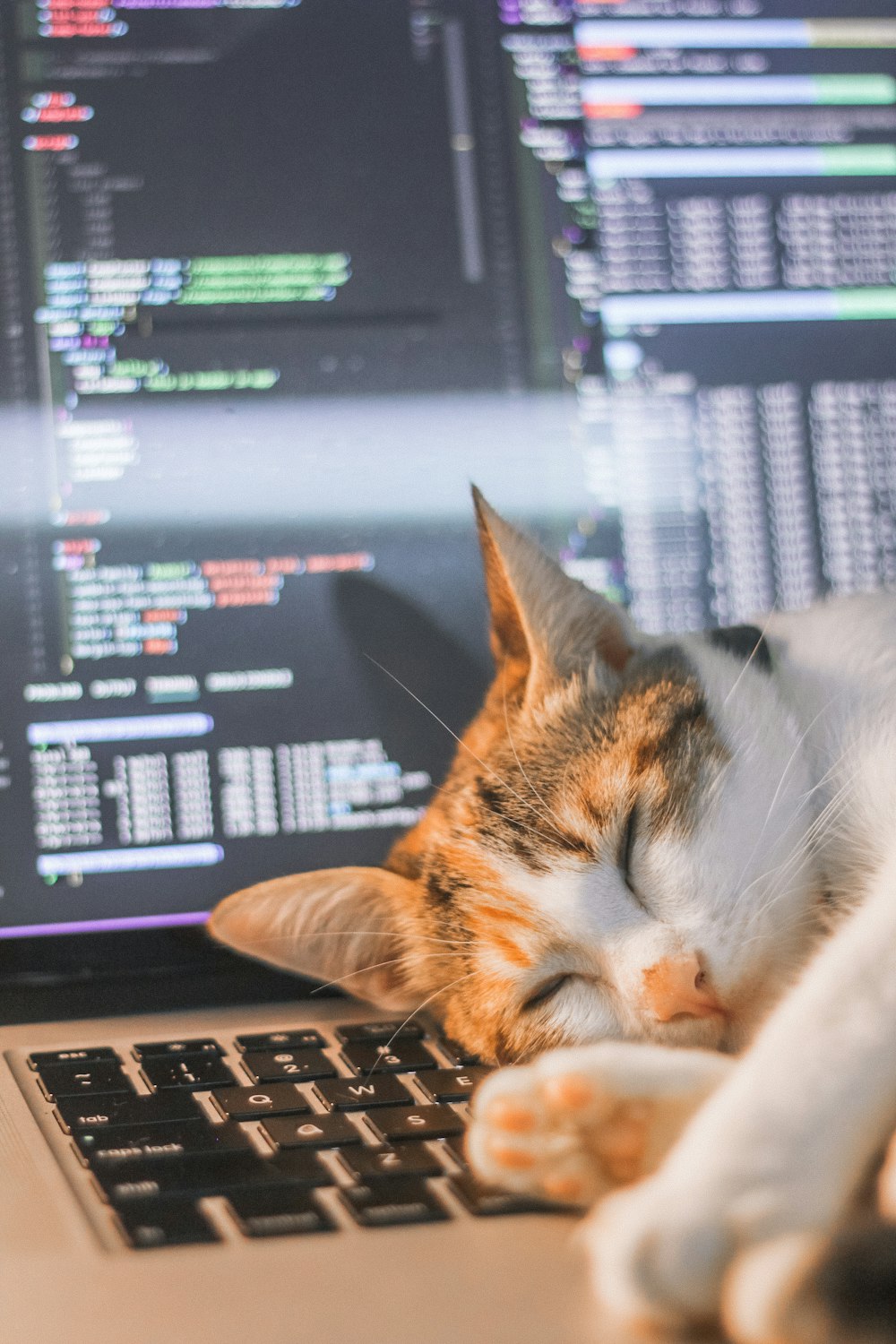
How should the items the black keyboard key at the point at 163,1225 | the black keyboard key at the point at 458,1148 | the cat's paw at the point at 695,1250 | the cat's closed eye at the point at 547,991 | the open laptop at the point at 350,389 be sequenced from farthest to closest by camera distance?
1. the open laptop at the point at 350,389
2. the cat's closed eye at the point at 547,991
3. the black keyboard key at the point at 458,1148
4. the black keyboard key at the point at 163,1225
5. the cat's paw at the point at 695,1250

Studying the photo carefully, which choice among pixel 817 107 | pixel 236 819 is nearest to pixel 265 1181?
pixel 236 819

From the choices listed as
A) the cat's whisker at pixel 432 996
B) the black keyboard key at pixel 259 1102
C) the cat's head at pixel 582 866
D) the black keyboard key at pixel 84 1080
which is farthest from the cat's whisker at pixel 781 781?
the black keyboard key at pixel 84 1080

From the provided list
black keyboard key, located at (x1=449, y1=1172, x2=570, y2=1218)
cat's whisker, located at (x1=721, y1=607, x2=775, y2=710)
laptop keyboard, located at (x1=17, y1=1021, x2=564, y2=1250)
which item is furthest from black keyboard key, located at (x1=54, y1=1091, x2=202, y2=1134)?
cat's whisker, located at (x1=721, y1=607, x2=775, y2=710)

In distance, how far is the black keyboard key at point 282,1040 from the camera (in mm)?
937

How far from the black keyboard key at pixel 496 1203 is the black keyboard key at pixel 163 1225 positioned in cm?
14

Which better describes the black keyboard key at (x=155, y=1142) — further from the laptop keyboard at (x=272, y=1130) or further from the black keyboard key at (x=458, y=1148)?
the black keyboard key at (x=458, y=1148)

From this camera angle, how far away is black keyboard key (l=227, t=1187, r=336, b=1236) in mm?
601

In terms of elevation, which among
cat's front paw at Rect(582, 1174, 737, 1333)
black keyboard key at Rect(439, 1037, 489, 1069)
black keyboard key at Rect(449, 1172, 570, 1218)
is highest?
cat's front paw at Rect(582, 1174, 737, 1333)

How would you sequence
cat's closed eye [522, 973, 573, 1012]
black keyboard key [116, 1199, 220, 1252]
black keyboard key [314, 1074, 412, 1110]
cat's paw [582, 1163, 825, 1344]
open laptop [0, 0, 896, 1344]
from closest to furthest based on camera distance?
1. cat's paw [582, 1163, 825, 1344]
2. black keyboard key [116, 1199, 220, 1252]
3. black keyboard key [314, 1074, 412, 1110]
4. cat's closed eye [522, 973, 573, 1012]
5. open laptop [0, 0, 896, 1344]

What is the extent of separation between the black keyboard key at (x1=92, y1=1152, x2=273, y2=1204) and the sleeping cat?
0.49 feet

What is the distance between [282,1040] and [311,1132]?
8.5 inches

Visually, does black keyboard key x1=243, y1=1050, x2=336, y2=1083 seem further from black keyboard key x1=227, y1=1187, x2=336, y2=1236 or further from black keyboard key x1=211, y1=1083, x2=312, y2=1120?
black keyboard key x1=227, y1=1187, x2=336, y2=1236

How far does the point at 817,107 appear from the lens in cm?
127

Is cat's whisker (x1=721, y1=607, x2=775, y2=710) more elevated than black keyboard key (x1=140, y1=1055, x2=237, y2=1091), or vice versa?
cat's whisker (x1=721, y1=607, x2=775, y2=710)
